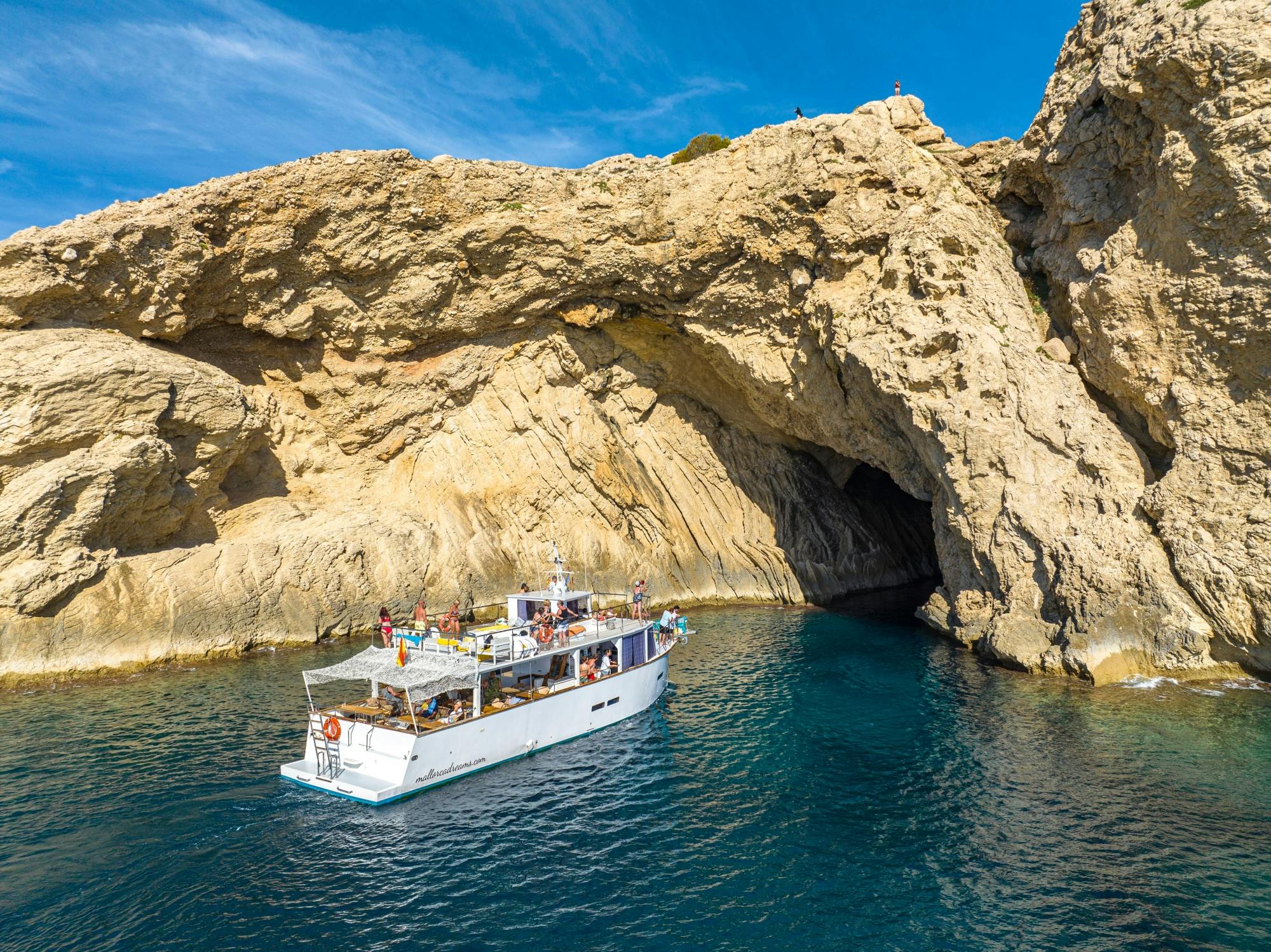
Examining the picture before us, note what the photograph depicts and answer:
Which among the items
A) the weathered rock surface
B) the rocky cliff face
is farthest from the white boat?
the weathered rock surface

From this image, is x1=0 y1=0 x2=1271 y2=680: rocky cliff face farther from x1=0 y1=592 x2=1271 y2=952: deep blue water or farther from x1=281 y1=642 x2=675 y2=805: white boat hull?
x1=281 y1=642 x2=675 y2=805: white boat hull

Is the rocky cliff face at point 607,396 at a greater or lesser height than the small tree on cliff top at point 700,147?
lesser

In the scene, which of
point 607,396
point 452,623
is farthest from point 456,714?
point 607,396

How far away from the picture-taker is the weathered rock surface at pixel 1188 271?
27359 millimetres

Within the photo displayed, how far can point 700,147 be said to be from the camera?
47.7 metres

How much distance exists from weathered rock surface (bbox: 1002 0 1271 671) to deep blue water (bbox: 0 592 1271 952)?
589 cm

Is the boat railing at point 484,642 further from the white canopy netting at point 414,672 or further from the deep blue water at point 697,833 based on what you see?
the deep blue water at point 697,833

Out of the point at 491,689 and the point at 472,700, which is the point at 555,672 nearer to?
the point at 491,689

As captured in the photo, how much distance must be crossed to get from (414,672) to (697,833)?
28.6 ft

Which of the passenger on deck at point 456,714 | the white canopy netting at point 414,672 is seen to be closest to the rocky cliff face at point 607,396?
the white canopy netting at point 414,672

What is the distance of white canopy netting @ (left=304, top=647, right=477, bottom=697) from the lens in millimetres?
20734

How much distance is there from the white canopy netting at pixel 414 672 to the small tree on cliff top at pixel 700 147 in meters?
34.8

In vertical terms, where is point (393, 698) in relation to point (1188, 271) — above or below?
below

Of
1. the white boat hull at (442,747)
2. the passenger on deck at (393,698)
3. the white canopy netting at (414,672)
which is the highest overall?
the white canopy netting at (414,672)
